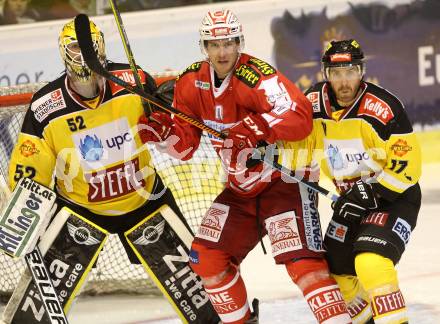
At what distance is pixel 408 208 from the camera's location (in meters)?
4.11

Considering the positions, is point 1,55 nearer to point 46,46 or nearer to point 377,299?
point 46,46

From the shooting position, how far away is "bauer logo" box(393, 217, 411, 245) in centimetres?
402

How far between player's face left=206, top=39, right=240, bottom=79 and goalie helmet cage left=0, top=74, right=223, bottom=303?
1104mm

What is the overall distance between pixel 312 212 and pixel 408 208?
0.36m

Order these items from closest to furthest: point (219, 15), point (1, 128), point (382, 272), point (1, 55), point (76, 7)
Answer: point (382, 272), point (219, 15), point (1, 128), point (1, 55), point (76, 7)

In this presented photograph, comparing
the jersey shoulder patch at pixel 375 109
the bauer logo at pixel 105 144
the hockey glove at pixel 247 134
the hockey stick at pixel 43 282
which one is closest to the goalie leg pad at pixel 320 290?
the hockey glove at pixel 247 134

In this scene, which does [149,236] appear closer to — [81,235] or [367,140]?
[81,235]

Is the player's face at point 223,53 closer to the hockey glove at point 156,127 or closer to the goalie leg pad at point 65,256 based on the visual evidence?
the hockey glove at point 156,127

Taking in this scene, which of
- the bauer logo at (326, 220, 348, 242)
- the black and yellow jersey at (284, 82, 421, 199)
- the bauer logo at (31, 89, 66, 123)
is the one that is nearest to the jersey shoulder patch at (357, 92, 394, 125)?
the black and yellow jersey at (284, 82, 421, 199)

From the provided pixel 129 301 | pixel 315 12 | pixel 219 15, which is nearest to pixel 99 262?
pixel 129 301

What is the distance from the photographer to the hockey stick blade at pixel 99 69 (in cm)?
403

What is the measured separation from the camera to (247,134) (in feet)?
13.1

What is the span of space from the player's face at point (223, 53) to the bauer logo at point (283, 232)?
580 mm

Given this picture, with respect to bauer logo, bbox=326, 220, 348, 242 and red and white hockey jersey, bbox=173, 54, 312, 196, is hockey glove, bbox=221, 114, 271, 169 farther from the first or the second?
bauer logo, bbox=326, 220, 348, 242
